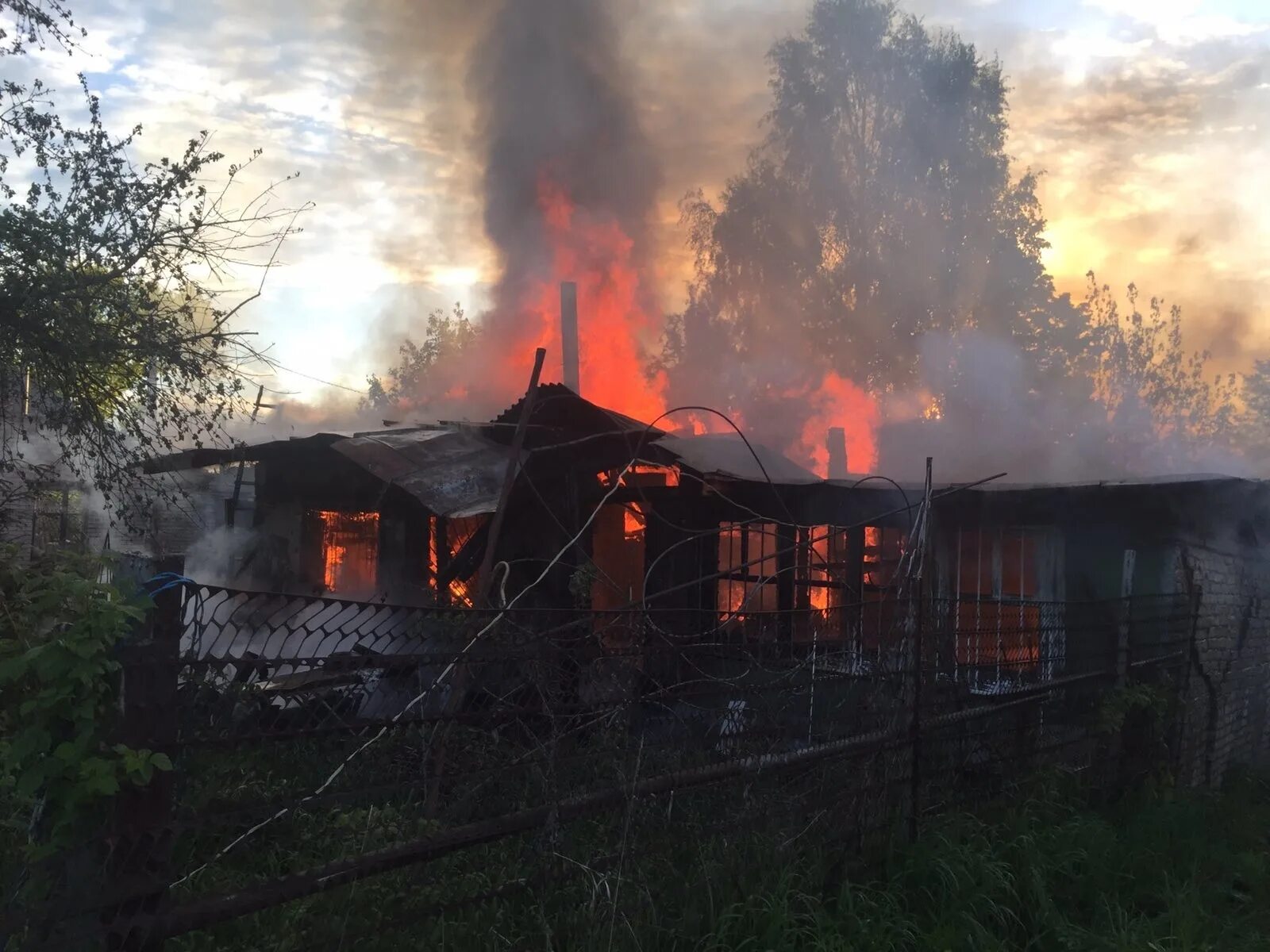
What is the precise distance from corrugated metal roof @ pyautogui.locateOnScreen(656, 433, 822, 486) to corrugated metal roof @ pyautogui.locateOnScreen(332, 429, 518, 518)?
2.03 m

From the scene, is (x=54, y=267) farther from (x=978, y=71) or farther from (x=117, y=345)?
(x=978, y=71)

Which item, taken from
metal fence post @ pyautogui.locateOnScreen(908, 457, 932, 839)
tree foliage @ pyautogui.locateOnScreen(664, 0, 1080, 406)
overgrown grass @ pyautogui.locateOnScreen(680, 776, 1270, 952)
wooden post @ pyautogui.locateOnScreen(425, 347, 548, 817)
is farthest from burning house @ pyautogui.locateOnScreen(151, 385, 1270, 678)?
tree foliage @ pyautogui.locateOnScreen(664, 0, 1080, 406)

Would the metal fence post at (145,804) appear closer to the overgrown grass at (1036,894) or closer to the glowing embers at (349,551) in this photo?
the overgrown grass at (1036,894)

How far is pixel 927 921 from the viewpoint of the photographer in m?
4.32

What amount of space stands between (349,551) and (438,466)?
4237 millimetres

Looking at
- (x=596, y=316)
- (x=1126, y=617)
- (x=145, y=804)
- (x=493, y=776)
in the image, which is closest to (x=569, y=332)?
(x=596, y=316)

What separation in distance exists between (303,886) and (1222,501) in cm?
875

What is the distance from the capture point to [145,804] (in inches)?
83.4

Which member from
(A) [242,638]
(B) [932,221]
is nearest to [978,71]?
(B) [932,221]

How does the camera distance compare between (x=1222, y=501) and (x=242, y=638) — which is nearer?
(x=1222, y=501)

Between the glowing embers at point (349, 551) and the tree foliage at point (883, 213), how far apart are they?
1908 cm

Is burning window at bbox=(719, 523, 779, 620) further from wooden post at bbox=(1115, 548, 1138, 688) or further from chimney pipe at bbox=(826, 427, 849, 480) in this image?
chimney pipe at bbox=(826, 427, 849, 480)

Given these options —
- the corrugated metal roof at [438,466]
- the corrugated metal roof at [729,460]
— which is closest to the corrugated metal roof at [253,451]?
the corrugated metal roof at [438,466]

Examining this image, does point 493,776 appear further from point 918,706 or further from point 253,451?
point 253,451
